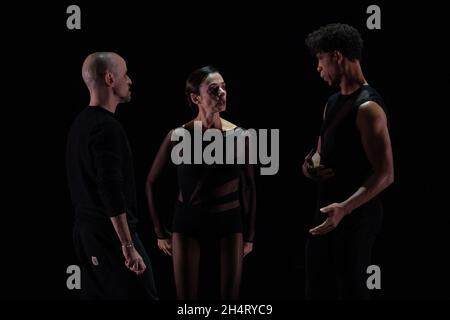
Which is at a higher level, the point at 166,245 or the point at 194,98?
the point at 194,98

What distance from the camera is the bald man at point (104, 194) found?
4.99 metres

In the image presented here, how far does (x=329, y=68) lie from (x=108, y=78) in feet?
4.65

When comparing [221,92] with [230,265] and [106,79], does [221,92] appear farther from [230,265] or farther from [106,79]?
[230,265]

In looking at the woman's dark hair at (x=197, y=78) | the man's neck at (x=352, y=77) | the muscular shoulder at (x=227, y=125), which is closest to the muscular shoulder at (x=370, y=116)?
the man's neck at (x=352, y=77)

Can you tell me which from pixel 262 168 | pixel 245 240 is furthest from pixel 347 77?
pixel 245 240

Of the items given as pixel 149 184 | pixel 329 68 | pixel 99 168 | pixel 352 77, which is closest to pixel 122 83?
pixel 99 168

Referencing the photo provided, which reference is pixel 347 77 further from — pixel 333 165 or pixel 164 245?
pixel 164 245

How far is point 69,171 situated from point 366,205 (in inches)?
74.9

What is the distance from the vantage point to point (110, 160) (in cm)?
497

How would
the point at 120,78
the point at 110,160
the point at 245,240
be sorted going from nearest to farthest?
1. the point at 110,160
2. the point at 120,78
3. the point at 245,240

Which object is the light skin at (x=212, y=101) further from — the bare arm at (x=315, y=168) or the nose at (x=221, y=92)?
the bare arm at (x=315, y=168)

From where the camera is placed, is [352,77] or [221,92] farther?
[221,92]

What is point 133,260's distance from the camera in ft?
16.6

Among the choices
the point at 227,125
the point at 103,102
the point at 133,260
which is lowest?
the point at 133,260
